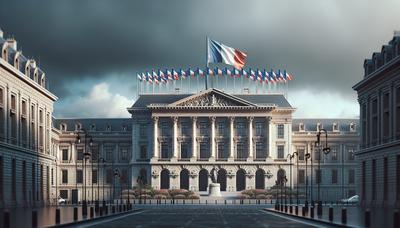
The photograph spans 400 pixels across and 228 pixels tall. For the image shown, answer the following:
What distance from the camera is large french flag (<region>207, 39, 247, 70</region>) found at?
14875cm

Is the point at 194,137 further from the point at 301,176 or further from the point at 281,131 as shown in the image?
the point at 301,176

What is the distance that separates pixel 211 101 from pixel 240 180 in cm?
1828

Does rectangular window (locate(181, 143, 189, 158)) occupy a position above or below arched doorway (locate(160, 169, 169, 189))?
above

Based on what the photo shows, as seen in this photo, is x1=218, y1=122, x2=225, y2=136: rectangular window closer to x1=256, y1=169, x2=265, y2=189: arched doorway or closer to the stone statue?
the stone statue

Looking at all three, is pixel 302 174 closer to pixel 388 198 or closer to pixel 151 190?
pixel 151 190

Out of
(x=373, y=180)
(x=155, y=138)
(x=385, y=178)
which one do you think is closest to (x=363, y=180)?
(x=373, y=180)

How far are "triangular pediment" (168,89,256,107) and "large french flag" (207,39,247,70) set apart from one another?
840 inches

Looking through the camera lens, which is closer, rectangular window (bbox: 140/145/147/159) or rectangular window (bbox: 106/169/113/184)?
rectangular window (bbox: 140/145/147/159)

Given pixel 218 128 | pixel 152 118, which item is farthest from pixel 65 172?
pixel 218 128

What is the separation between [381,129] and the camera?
96.6 metres

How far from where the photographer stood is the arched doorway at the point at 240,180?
567 ft

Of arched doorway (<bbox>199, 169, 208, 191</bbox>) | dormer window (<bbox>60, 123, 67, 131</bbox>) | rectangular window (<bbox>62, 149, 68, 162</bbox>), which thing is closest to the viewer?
arched doorway (<bbox>199, 169, 208, 191</bbox>)

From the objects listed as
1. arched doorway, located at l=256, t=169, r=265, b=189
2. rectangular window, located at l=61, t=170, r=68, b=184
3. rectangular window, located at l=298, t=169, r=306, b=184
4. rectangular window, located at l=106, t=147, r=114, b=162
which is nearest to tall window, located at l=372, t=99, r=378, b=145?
arched doorway, located at l=256, t=169, r=265, b=189

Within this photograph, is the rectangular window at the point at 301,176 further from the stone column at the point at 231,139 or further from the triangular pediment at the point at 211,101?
the triangular pediment at the point at 211,101
